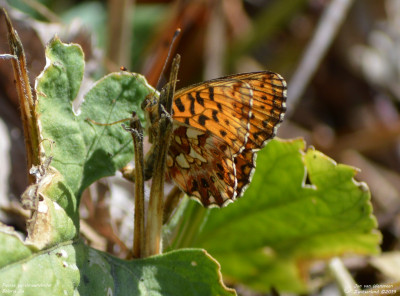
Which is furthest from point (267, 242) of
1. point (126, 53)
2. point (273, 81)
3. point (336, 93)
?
point (336, 93)

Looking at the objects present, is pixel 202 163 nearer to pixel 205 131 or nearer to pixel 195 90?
pixel 205 131

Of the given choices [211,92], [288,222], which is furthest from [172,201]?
[288,222]

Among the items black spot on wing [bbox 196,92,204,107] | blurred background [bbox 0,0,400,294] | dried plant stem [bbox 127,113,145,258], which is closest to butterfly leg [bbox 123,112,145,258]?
dried plant stem [bbox 127,113,145,258]

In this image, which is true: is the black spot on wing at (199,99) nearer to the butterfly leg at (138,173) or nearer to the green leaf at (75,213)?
the green leaf at (75,213)

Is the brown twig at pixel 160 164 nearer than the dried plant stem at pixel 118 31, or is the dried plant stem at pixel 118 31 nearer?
the brown twig at pixel 160 164

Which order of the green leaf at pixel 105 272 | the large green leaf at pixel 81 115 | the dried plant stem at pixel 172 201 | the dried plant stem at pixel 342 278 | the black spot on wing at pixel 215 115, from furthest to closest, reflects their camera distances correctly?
the dried plant stem at pixel 342 278
the black spot on wing at pixel 215 115
the dried plant stem at pixel 172 201
the large green leaf at pixel 81 115
the green leaf at pixel 105 272

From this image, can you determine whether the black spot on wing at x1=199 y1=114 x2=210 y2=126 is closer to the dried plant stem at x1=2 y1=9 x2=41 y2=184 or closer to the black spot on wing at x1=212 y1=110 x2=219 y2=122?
the black spot on wing at x1=212 y1=110 x2=219 y2=122

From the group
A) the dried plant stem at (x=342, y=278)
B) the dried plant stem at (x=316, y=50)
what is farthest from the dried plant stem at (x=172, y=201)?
the dried plant stem at (x=316, y=50)
